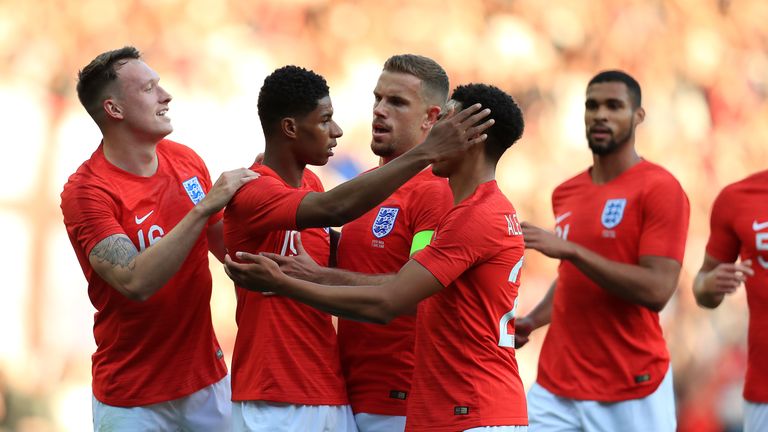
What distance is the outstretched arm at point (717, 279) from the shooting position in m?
5.02

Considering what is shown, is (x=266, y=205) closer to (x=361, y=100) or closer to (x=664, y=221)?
(x=664, y=221)

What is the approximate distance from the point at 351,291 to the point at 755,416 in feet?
7.86

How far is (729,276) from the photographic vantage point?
5.04 metres

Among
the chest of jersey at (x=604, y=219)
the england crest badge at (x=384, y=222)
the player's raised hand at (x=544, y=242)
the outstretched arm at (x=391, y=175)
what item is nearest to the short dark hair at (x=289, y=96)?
the outstretched arm at (x=391, y=175)

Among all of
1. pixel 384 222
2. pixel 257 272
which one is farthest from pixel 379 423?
pixel 257 272

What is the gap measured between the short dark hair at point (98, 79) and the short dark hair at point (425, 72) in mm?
1117

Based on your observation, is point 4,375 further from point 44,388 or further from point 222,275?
point 222,275

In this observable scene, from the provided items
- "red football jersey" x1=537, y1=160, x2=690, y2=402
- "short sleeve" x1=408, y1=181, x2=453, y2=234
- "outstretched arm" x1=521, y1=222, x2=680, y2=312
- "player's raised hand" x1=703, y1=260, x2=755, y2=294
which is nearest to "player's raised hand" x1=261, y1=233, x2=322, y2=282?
"short sleeve" x1=408, y1=181, x2=453, y2=234

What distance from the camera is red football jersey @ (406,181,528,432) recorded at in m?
3.68

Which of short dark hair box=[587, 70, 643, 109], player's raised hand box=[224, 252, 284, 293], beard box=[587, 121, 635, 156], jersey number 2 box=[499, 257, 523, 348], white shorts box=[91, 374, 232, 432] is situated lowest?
white shorts box=[91, 374, 232, 432]

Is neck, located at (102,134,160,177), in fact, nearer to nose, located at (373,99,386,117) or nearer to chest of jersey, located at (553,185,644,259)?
nose, located at (373,99,386,117)

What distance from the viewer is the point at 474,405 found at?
145 inches

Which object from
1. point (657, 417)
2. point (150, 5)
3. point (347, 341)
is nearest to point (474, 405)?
point (347, 341)

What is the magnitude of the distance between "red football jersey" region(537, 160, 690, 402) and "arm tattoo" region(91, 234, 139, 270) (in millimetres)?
2267
